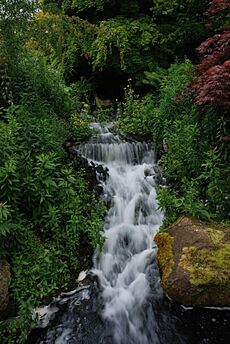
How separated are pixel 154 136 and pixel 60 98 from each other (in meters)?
1.99

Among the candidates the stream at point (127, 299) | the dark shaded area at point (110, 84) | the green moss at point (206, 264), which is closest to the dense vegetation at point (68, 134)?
the stream at point (127, 299)

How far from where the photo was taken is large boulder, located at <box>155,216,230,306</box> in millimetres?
4070

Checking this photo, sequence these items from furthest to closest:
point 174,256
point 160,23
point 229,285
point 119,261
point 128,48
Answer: point 160,23, point 128,48, point 119,261, point 174,256, point 229,285

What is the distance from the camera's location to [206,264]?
13.7ft

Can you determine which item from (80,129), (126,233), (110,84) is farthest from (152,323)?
(110,84)

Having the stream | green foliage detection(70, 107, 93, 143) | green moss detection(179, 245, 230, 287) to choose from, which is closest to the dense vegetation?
green foliage detection(70, 107, 93, 143)

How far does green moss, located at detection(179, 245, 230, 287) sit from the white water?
696 millimetres

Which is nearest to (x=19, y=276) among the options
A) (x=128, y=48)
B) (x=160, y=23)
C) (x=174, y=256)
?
(x=174, y=256)

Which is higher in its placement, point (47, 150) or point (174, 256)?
point (47, 150)

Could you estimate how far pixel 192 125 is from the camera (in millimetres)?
5891

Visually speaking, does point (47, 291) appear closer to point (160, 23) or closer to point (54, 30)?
point (54, 30)

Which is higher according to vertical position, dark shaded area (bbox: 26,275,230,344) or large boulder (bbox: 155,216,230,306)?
large boulder (bbox: 155,216,230,306)

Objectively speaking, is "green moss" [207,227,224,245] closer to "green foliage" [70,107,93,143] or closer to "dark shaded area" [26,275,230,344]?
"dark shaded area" [26,275,230,344]

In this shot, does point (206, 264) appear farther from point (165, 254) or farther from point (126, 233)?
point (126, 233)
